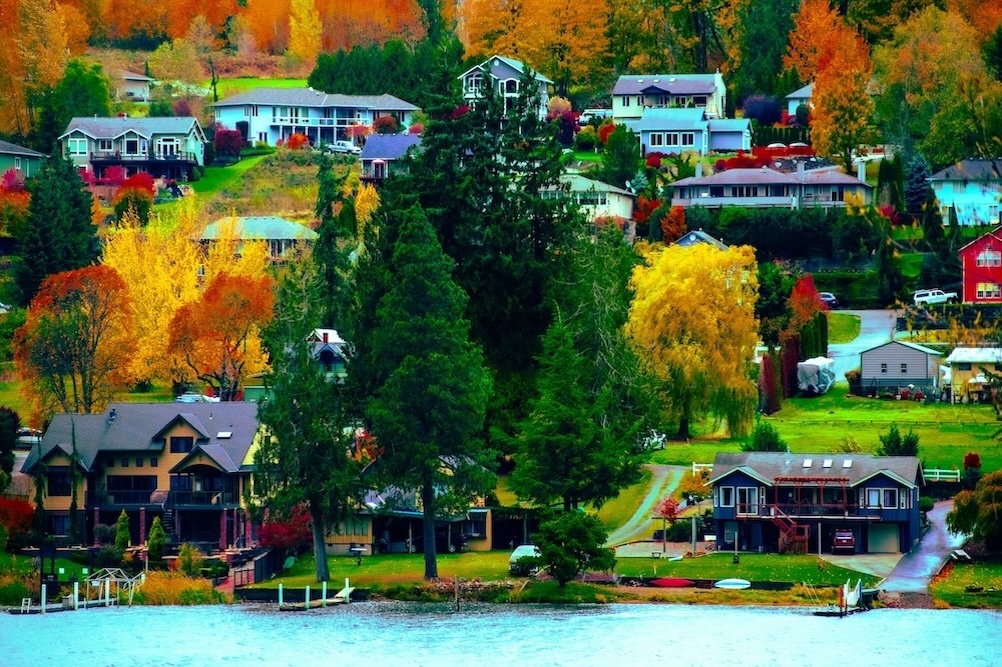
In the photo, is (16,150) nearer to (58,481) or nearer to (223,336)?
(223,336)

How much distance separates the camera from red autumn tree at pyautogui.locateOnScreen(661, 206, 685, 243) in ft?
495

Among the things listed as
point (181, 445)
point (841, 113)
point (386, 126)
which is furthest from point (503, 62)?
point (181, 445)

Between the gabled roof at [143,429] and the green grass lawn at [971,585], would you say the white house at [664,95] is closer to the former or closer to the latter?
the gabled roof at [143,429]

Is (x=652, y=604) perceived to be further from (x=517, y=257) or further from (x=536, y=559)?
(x=517, y=257)

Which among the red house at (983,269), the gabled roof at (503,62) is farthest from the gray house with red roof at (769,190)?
the gabled roof at (503,62)

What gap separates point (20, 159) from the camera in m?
182

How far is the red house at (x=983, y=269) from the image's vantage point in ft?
465

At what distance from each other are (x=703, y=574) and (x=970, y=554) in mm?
10386

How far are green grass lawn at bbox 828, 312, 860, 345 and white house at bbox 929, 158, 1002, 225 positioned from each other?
631 inches

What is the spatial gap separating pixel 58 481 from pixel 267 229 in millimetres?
52234

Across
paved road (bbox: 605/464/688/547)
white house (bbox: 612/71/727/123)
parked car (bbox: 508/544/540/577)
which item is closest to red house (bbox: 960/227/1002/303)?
paved road (bbox: 605/464/688/547)

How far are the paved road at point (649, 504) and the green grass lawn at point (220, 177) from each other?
7162 cm

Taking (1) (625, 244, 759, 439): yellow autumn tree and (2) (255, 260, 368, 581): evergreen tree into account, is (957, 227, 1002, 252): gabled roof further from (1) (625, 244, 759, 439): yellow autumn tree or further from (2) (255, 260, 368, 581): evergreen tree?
(2) (255, 260, 368, 581): evergreen tree

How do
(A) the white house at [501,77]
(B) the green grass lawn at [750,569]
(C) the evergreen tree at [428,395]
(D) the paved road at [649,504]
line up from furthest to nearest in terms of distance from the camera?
(A) the white house at [501,77], (D) the paved road at [649,504], (C) the evergreen tree at [428,395], (B) the green grass lawn at [750,569]
